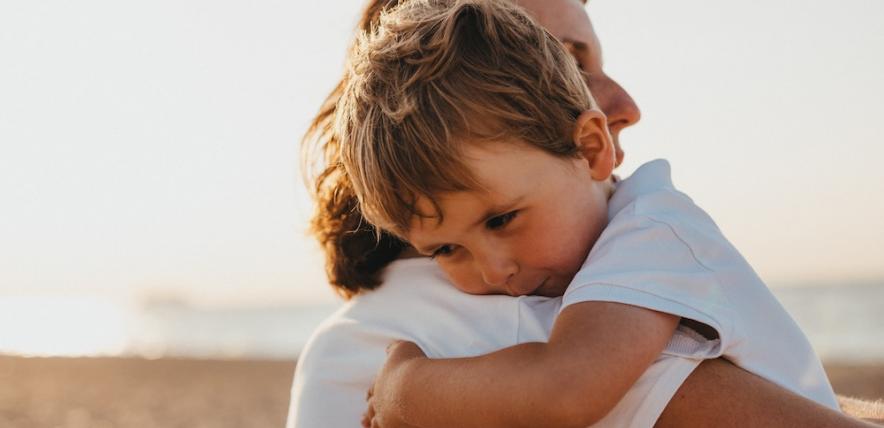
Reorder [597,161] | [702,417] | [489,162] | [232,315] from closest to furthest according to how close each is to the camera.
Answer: [702,417] < [489,162] < [597,161] < [232,315]

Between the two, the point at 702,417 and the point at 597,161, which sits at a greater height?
the point at 597,161

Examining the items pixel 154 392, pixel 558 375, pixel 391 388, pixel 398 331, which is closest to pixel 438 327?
pixel 398 331

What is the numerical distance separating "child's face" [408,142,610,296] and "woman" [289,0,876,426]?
8 cm

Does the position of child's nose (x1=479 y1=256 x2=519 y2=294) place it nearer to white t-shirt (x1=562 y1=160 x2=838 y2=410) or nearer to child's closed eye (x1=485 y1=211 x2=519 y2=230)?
child's closed eye (x1=485 y1=211 x2=519 y2=230)

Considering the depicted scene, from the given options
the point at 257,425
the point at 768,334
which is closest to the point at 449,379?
the point at 768,334

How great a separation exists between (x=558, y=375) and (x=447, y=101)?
0.63 meters

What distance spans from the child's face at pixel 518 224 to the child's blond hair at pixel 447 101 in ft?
0.10

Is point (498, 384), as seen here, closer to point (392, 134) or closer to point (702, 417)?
point (702, 417)

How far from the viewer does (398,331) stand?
7.34 feet

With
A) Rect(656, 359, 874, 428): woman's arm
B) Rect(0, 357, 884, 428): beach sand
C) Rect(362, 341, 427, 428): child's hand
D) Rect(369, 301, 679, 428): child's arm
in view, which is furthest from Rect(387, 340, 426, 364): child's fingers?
→ Rect(0, 357, 884, 428): beach sand

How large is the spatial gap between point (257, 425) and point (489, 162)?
9.26 meters

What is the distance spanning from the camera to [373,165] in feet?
7.26

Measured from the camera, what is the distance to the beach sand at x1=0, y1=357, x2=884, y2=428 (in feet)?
37.4

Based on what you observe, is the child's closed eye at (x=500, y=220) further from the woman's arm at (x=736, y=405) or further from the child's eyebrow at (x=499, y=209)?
the woman's arm at (x=736, y=405)
